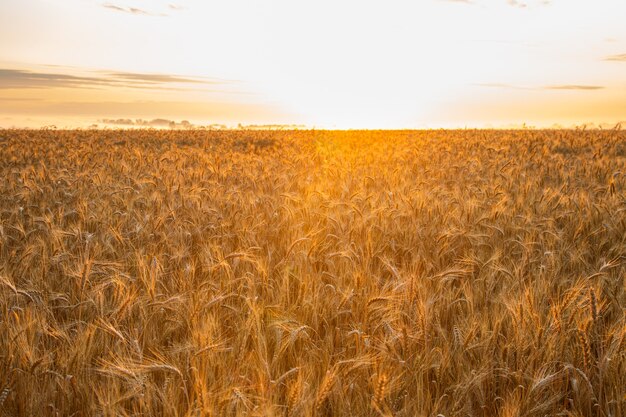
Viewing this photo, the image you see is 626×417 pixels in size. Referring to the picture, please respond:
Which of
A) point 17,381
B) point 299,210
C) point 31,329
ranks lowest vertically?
point 17,381

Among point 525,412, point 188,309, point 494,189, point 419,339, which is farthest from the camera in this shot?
point 494,189

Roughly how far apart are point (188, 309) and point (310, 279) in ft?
2.88

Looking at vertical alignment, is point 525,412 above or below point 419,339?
below

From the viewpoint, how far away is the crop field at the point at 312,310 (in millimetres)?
2002

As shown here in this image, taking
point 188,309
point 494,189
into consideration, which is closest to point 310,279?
point 188,309

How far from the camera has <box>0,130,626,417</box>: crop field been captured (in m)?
2.00

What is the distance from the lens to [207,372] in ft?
6.79

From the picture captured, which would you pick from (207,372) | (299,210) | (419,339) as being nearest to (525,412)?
(419,339)

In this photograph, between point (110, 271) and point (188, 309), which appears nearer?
point (188, 309)

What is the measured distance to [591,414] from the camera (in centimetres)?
201

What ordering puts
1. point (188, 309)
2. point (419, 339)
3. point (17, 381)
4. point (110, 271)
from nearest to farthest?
point (17, 381) < point (419, 339) < point (188, 309) < point (110, 271)

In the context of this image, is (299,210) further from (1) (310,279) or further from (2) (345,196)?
(1) (310,279)

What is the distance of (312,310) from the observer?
282 centimetres

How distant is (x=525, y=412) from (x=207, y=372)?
4.39 ft
